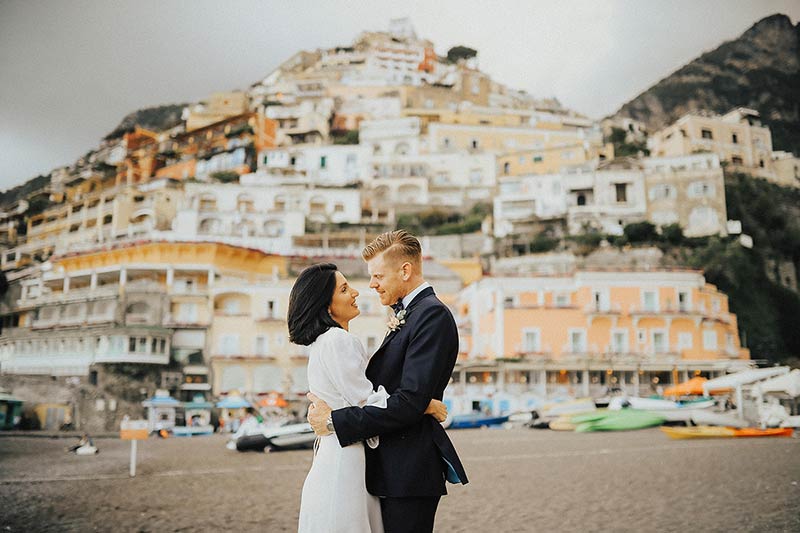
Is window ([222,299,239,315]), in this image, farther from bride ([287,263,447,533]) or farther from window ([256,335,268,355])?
Answer: bride ([287,263,447,533])

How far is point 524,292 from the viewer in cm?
2706

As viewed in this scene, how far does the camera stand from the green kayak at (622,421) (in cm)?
1642

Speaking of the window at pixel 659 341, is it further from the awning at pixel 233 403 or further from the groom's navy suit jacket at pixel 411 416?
the groom's navy suit jacket at pixel 411 416

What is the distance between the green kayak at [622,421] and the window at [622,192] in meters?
24.6

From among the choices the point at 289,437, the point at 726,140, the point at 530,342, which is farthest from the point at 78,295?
the point at 726,140

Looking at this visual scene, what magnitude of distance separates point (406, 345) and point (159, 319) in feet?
97.8

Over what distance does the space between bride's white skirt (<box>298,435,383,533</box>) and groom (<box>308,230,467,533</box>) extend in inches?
2.1

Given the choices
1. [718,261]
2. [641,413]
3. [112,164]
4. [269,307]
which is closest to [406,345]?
[641,413]

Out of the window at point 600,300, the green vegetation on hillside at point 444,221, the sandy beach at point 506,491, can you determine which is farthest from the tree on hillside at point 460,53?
the sandy beach at point 506,491

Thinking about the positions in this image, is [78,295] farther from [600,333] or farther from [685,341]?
[685,341]

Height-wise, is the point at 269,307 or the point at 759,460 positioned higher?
the point at 269,307

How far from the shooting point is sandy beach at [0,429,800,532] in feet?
17.2

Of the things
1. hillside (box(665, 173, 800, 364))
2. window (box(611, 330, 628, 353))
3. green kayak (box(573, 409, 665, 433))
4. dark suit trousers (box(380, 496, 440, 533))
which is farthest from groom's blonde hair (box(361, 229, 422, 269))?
hillside (box(665, 173, 800, 364))

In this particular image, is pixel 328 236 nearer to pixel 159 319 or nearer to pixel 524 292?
pixel 159 319
